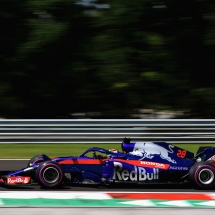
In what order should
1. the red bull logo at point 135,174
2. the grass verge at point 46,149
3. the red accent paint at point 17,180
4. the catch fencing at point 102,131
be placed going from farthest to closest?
the catch fencing at point 102,131, the grass verge at point 46,149, the red bull logo at point 135,174, the red accent paint at point 17,180

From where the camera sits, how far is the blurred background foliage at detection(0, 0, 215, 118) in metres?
12.7

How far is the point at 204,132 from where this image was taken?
36.8 ft

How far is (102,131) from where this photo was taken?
11203 mm

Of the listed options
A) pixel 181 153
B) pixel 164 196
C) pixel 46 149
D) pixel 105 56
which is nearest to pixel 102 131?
pixel 46 149

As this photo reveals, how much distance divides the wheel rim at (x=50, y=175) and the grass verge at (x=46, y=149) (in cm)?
349

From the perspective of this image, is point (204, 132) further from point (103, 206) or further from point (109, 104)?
point (103, 206)

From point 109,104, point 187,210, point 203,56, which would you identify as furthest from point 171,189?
point 203,56

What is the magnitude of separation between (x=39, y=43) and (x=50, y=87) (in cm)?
120

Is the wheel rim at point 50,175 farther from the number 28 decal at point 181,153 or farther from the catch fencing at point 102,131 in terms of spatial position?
the catch fencing at point 102,131

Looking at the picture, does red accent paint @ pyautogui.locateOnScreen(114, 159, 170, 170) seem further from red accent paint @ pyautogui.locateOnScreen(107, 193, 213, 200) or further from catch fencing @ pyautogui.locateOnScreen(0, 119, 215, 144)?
catch fencing @ pyautogui.locateOnScreen(0, 119, 215, 144)

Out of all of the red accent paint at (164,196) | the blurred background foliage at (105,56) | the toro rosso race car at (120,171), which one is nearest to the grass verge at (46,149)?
the blurred background foliage at (105,56)

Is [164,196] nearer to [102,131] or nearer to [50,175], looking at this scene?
[50,175]

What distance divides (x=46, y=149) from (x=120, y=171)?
4.43 metres

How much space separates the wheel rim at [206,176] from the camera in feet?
22.7
